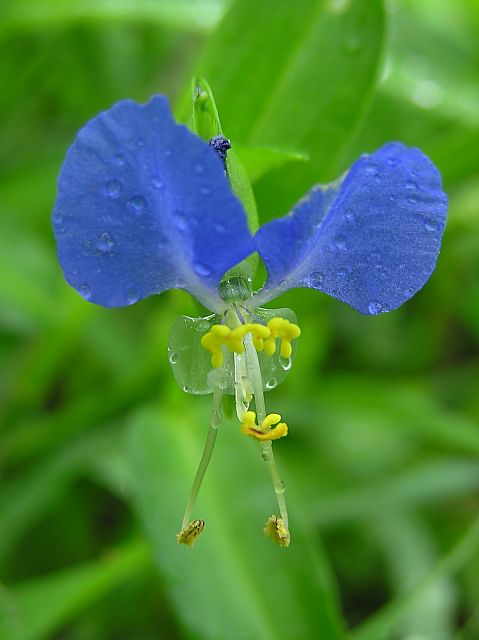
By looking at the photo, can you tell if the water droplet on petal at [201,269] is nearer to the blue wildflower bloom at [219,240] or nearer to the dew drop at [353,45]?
the blue wildflower bloom at [219,240]

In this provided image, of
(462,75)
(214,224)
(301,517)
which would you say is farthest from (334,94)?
Answer: (462,75)

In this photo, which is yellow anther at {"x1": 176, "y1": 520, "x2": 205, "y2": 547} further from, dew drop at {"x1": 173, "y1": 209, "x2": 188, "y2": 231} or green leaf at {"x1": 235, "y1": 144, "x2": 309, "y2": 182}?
green leaf at {"x1": 235, "y1": 144, "x2": 309, "y2": 182}

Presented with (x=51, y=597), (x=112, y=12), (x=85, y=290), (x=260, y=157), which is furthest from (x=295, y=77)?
(x=51, y=597)

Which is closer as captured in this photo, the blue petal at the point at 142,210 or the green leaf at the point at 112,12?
the blue petal at the point at 142,210

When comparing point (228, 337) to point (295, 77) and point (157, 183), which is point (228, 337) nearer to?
point (157, 183)

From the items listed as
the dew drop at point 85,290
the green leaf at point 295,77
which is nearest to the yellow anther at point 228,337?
the dew drop at point 85,290

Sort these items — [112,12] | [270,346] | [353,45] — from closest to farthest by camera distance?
[270,346] → [353,45] → [112,12]

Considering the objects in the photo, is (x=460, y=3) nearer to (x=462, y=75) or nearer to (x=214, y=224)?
(x=462, y=75)

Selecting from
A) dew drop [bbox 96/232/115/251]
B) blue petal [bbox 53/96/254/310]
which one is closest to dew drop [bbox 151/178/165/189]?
blue petal [bbox 53/96/254/310]
